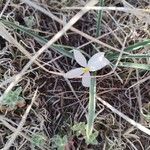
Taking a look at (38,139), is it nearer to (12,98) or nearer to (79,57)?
(12,98)

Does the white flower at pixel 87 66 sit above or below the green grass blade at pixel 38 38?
below

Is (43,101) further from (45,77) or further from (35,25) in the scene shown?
(35,25)

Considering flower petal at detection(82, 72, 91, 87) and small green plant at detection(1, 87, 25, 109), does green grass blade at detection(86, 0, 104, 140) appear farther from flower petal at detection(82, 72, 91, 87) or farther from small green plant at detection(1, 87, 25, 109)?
small green plant at detection(1, 87, 25, 109)

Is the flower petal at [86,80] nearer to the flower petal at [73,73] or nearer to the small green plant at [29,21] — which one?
the flower petal at [73,73]

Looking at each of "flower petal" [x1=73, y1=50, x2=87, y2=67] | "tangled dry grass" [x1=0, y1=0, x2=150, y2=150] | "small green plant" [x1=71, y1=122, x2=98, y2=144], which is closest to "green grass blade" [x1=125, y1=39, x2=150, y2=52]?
"tangled dry grass" [x1=0, y1=0, x2=150, y2=150]

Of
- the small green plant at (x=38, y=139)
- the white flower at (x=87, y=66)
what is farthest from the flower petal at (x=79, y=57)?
the small green plant at (x=38, y=139)
